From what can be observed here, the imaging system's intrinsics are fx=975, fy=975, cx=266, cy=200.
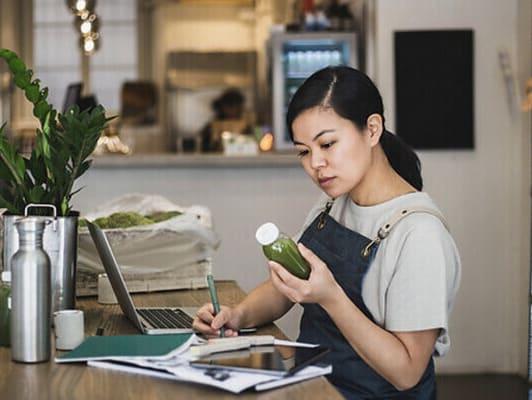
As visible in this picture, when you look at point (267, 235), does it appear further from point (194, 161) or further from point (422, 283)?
point (194, 161)

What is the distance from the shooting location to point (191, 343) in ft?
5.49

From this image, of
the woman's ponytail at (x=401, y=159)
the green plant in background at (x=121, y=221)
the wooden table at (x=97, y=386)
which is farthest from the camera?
the green plant in background at (x=121, y=221)

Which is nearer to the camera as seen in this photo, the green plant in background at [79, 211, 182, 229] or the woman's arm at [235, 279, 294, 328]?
the woman's arm at [235, 279, 294, 328]

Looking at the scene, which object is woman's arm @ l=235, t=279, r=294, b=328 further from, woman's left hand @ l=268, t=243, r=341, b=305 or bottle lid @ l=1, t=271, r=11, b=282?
bottle lid @ l=1, t=271, r=11, b=282

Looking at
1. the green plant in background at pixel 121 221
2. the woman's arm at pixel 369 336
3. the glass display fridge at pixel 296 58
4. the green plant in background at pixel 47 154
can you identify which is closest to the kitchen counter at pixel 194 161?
the glass display fridge at pixel 296 58

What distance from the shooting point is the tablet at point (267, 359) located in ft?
4.95

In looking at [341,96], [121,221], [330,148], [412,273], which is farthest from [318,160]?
[121,221]

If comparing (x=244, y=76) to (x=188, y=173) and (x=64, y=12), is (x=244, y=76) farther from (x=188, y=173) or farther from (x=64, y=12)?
(x=188, y=173)

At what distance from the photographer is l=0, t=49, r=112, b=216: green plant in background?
2027mm

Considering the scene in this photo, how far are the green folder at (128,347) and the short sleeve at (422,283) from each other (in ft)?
1.38

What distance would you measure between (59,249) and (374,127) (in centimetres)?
70

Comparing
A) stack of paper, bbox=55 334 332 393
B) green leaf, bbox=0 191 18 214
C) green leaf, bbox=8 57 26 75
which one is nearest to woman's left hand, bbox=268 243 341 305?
stack of paper, bbox=55 334 332 393

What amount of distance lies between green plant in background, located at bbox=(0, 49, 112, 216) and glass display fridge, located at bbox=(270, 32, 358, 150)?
385 centimetres

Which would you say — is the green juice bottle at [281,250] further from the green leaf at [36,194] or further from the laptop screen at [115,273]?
the green leaf at [36,194]
